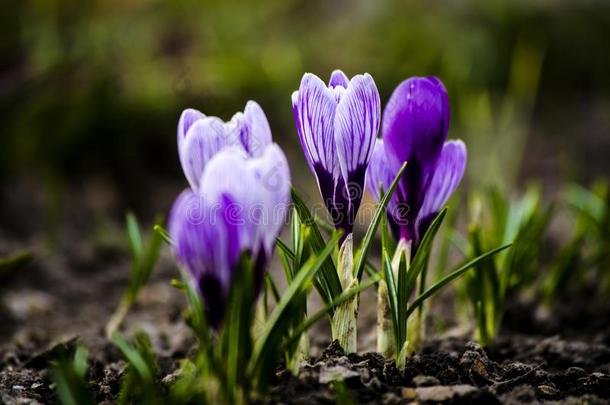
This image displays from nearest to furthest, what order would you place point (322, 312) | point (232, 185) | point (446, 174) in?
point (232, 185) → point (322, 312) → point (446, 174)

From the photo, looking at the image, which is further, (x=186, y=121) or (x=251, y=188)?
(x=186, y=121)

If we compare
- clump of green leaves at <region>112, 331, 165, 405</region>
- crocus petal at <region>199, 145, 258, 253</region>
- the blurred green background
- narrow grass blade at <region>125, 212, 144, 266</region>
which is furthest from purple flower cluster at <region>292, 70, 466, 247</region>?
the blurred green background

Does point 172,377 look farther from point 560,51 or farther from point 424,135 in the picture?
point 560,51

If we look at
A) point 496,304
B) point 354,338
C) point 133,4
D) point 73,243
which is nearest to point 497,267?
point 496,304

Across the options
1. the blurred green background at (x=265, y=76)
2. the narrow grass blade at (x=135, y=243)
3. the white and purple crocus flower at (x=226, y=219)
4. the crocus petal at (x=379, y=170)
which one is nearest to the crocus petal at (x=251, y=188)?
the white and purple crocus flower at (x=226, y=219)

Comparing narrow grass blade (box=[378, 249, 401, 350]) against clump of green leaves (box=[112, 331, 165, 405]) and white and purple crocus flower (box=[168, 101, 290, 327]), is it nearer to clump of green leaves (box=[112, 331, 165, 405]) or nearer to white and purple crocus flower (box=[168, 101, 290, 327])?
white and purple crocus flower (box=[168, 101, 290, 327])

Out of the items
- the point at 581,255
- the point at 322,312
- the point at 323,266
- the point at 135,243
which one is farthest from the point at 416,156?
the point at 581,255

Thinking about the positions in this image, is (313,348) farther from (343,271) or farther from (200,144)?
(200,144)
